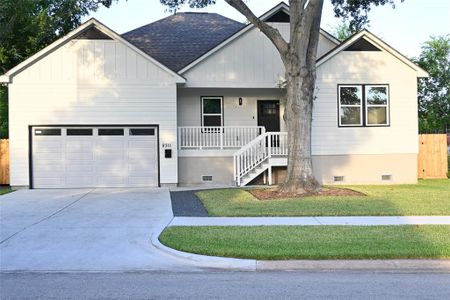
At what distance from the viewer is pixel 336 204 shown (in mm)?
12820

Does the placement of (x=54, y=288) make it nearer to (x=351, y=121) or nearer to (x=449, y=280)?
(x=449, y=280)

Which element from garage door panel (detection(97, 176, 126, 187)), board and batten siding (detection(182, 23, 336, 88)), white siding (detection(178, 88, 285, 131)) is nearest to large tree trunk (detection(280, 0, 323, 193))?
board and batten siding (detection(182, 23, 336, 88))

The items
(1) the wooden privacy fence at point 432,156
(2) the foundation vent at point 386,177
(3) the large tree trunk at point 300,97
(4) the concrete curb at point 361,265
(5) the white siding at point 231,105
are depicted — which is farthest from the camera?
(1) the wooden privacy fence at point 432,156

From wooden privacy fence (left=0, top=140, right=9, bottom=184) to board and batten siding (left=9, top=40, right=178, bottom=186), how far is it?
2432 millimetres

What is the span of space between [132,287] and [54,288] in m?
0.99

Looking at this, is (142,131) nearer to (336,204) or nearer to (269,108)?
(269,108)

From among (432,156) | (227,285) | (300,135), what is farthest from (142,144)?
(432,156)

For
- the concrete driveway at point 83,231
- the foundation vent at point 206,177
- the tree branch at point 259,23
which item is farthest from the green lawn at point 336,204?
the tree branch at point 259,23

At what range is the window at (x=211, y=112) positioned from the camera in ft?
68.0

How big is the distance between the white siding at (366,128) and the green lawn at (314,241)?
10.0m

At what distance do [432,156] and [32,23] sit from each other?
19358 millimetres

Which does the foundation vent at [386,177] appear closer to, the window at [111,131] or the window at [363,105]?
the window at [363,105]

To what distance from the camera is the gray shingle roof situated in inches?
834

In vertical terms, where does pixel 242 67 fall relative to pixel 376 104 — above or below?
above
